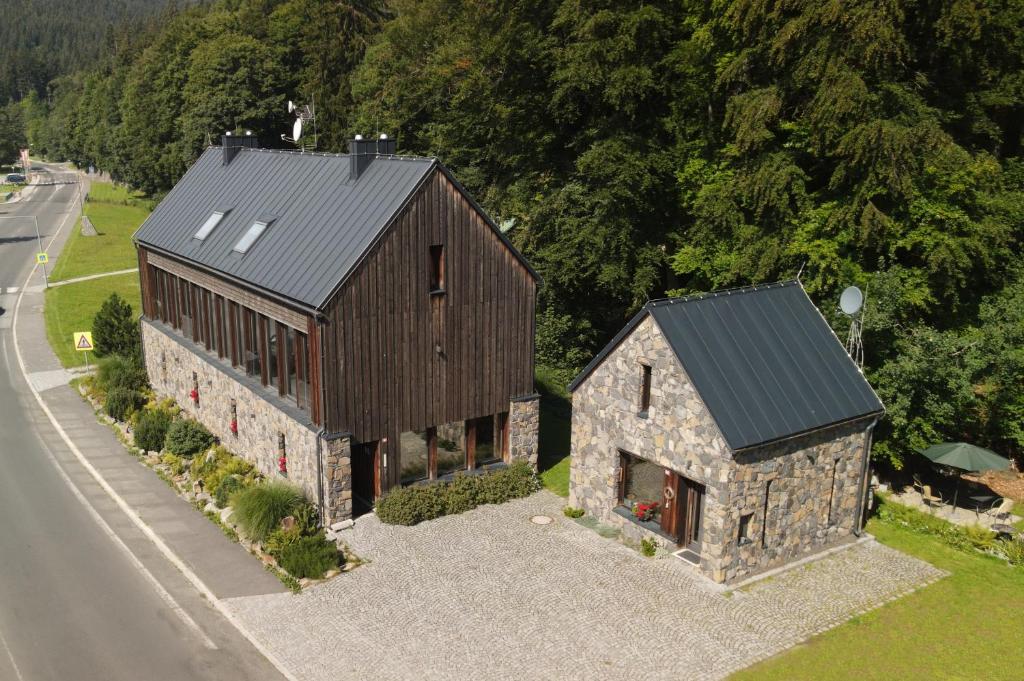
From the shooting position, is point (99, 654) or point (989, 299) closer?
point (99, 654)

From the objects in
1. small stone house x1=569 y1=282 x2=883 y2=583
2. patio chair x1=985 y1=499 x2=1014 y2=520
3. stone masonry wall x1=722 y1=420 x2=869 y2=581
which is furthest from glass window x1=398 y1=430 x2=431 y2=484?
patio chair x1=985 y1=499 x2=1014 y2=520

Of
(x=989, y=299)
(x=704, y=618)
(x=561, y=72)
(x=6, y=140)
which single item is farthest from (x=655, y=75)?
(x=6, y=140)

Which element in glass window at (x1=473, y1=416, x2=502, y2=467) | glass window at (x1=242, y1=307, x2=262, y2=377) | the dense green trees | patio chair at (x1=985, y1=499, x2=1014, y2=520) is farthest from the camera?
glass window at (x1=242, y1=307, x2=262, y2=377)

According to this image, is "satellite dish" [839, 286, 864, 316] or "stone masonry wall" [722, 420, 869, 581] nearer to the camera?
"stone masonry wall" [722, 420, 869, 581]

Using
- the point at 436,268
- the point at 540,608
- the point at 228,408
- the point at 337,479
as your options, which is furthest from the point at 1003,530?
the point at 228,408

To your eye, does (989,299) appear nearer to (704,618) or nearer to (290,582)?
(704,618)

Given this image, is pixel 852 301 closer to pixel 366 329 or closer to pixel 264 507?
pixel 366 329

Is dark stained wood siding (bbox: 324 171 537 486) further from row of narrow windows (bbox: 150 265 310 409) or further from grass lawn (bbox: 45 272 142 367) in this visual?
grass lawn (bbox: 45 272 142 367)
